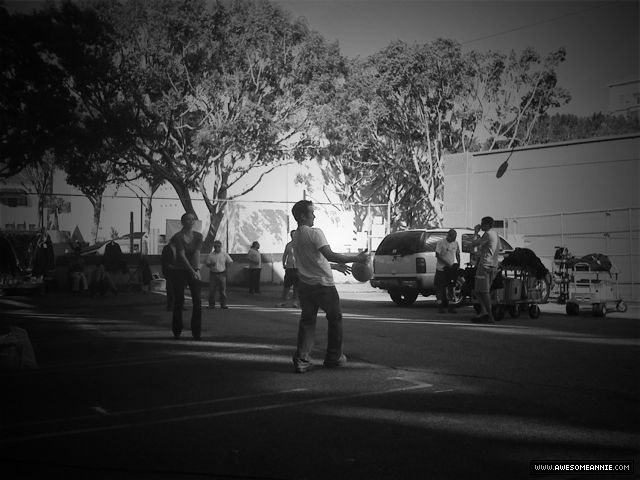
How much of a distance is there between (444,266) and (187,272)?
24.2ft

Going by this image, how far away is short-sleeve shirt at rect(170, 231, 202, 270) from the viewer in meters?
11.7

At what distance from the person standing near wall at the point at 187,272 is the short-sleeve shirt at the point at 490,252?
5.37 m

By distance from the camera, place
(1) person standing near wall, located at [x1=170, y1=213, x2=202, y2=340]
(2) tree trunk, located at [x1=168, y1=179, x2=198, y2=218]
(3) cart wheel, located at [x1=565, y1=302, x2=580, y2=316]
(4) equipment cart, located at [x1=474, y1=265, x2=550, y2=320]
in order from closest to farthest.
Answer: (1) person standing near wall, located at [x1=170, y1=213, x2=202, y2=340], (4) equipment cart, located at [x1=474, y1=265, x2=550, y2=320], (3) cart wheel, located at [x1=565, y1=302, x2=580, y2=316], (2) tree trunk, located at [x1=168, y1=179, x2=198, y2=218]

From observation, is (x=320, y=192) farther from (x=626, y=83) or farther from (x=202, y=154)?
(x=626, y=83)

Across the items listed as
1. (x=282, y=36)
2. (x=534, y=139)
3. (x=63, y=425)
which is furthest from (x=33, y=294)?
(x=534, y=139)

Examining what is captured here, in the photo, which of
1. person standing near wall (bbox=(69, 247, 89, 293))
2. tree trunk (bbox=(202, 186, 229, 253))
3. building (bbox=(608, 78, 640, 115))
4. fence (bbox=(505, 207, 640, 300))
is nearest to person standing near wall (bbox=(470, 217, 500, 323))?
fence (bbox=(505, 207, 640, 300))

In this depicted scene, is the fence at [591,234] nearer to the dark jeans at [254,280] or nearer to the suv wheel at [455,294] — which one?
the suv wheel at [455,294]

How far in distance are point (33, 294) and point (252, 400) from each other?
62.2 feet

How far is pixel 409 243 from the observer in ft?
66.4

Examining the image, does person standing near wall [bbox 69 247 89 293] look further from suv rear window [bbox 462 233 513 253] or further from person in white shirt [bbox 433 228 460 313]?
person in white shirt [bbox 433 228 460 313]

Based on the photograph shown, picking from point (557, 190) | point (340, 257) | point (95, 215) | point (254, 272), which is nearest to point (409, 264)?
point (254, 272)

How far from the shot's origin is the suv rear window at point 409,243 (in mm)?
20000

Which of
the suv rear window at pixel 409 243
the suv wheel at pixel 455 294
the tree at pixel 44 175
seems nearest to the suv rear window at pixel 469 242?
the suv rear window at pixel 409 243

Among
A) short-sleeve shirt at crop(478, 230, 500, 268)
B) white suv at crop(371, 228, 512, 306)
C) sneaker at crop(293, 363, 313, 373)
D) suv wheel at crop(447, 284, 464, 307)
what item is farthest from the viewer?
white suv at crop(371, 228, 512, 306)
